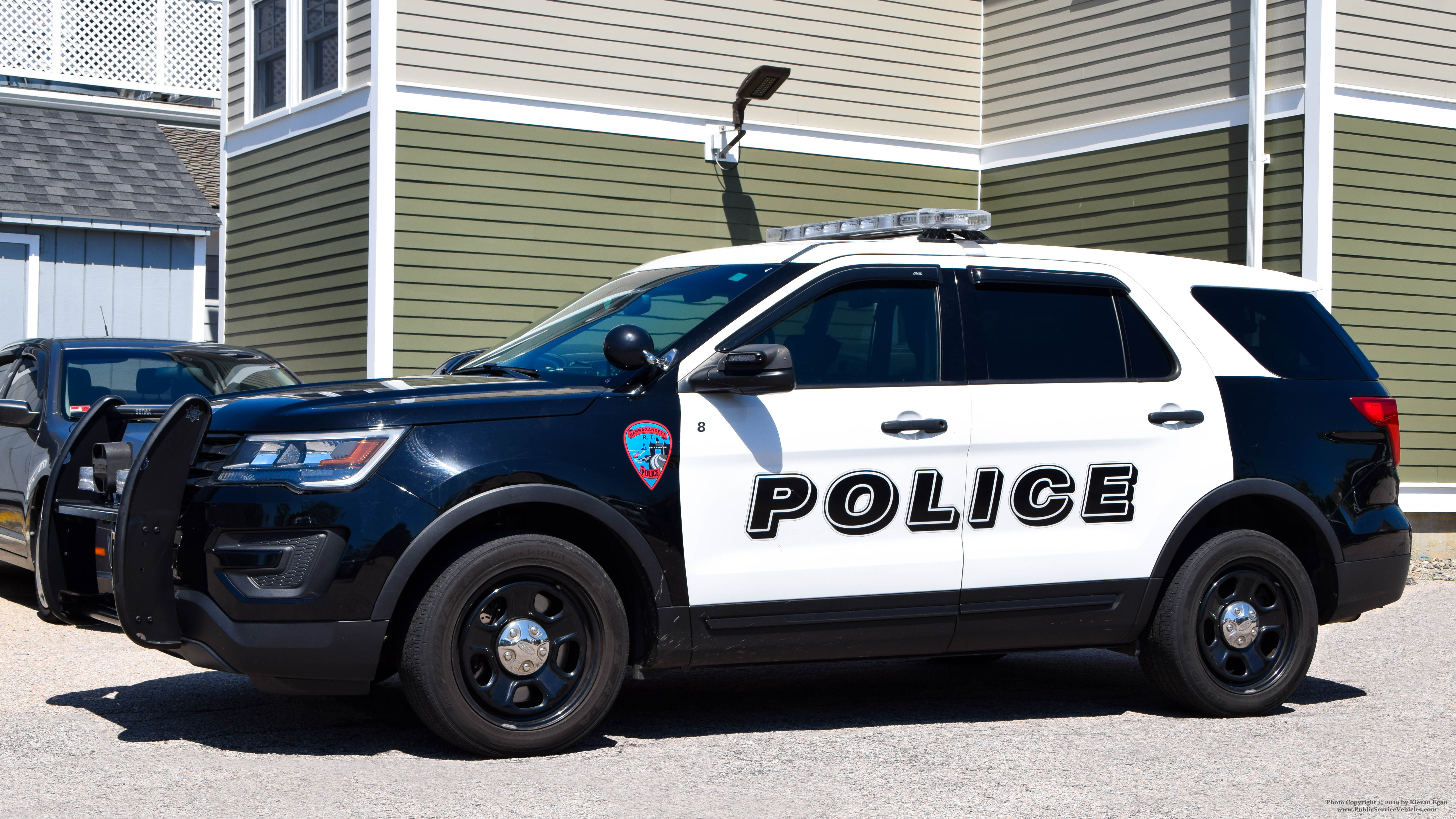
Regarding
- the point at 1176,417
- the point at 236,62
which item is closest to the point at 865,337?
the point at 1176,417

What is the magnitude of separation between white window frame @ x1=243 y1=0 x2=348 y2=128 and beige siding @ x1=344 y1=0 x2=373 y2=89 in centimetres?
4

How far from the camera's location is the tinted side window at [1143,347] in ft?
19.8

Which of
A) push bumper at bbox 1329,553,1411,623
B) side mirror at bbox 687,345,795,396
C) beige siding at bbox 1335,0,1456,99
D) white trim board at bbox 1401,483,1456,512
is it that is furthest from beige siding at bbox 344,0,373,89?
white trim board at bbox 1401,483,1456,512

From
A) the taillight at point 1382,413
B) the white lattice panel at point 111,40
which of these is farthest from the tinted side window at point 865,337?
the white lattice panel at point 111,40

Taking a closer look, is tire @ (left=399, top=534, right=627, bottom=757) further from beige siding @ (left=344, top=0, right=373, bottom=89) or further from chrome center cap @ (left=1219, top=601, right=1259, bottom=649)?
beige siding @ (left=344, top=0, right=373, bottom=89)

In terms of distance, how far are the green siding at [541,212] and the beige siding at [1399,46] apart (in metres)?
4.35

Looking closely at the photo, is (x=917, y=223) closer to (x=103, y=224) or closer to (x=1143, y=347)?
→ (x=1143, y=347)

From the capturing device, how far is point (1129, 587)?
591cm

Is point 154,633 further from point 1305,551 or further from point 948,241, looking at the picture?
point 1305,551

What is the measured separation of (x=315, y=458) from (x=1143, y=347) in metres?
3.28

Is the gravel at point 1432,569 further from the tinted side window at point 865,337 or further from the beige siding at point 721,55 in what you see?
the tinted side window at point 865,337

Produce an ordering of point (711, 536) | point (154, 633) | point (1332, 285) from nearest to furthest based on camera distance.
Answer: point (154, 633), point (711, 536), point (1332, 285)

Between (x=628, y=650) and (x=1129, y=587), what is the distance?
204 cm

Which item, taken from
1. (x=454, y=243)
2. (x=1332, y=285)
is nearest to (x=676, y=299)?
(x=454, y=243)
